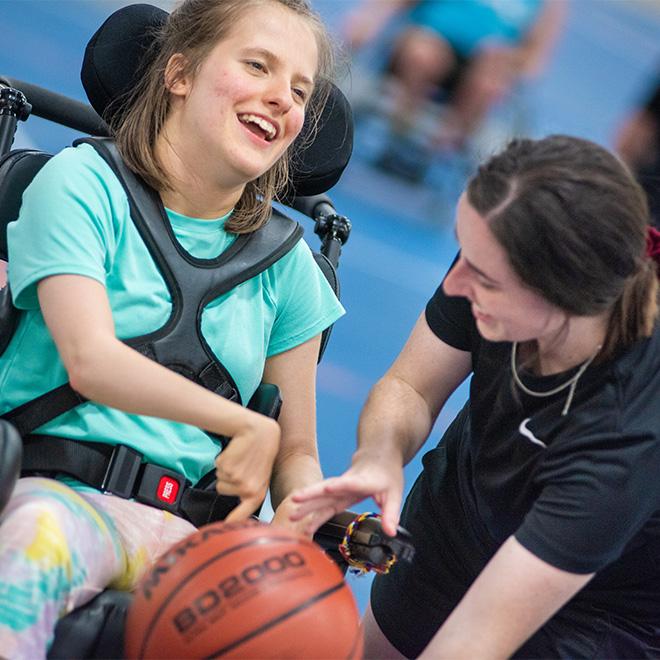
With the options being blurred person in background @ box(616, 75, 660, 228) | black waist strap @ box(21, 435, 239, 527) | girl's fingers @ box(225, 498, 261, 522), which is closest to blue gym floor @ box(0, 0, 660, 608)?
blurred person in background @ box(616, 75, 660, 228)

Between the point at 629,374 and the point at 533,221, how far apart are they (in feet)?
0.98

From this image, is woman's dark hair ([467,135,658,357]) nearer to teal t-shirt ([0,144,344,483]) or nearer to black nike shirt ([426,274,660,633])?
black nike shirt ([426,274,660,633])

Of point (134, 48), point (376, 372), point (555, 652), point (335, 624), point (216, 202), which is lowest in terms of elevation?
point (376, 372)

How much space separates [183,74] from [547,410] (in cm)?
86

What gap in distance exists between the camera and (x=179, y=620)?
4.80 ft

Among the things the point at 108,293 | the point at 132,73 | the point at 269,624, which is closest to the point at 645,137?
the point at 132,73

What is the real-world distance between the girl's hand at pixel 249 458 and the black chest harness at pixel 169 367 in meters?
0.22

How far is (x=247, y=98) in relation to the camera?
1918 mm

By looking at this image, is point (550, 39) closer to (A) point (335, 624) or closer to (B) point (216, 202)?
(B) point (216, 202)

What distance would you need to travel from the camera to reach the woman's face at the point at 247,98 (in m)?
1.91

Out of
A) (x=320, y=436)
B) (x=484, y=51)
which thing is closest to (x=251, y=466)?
(x=320, y=436)

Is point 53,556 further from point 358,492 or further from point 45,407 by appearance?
point 358,492

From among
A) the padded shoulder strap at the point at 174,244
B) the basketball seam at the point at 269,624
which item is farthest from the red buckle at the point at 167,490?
the basketball seam at the point at 269,624

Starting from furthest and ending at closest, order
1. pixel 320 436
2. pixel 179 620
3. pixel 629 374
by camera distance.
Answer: pixel 320 436 → pixel 629 374 → pixel 179 620
